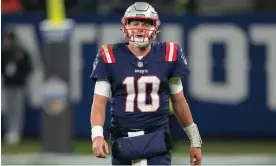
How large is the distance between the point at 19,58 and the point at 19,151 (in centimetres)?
141

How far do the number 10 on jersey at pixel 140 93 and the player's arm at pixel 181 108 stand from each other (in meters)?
0.17

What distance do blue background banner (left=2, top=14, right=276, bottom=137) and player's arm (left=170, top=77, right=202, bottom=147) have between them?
731 cm

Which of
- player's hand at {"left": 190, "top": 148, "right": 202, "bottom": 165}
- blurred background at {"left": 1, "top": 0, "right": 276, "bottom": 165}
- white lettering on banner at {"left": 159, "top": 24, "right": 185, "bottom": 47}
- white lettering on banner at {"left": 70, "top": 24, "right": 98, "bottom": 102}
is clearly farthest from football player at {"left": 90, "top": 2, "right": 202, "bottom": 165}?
white lettering on banner at {"left": 70, "top": 24, "right": 98, "bottom": 102}

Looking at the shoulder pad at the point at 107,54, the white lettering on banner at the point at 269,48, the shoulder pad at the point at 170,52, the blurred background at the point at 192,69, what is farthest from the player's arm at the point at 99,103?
the white lettering on banner at the point at 269,48

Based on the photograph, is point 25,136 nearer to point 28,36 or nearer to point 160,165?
point 28,36

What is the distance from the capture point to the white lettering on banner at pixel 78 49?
13.7 m

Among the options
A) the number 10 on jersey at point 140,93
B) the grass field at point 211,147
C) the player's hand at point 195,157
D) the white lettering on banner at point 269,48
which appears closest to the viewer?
the number 10 on jersey at point 140,93

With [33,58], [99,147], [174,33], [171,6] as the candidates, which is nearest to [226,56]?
[174,33]

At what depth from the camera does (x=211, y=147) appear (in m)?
13.3

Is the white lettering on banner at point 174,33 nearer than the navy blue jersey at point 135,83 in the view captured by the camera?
No

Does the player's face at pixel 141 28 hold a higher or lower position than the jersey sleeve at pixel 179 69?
higher

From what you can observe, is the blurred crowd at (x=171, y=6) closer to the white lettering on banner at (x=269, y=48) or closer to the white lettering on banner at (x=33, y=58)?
the white lettering on banner at (x=33, y=58)

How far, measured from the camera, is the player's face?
5.99 meters

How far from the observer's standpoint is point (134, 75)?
5.98 meters
